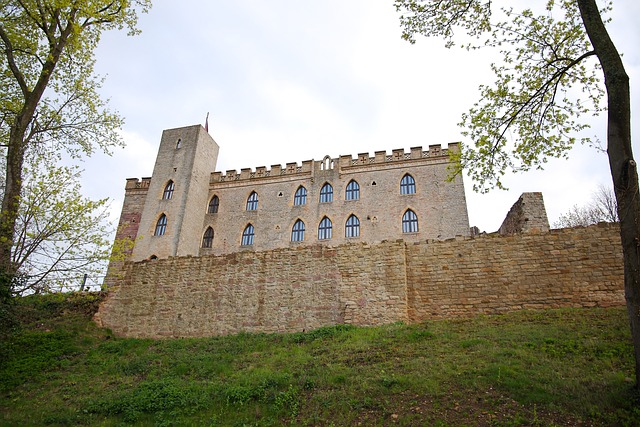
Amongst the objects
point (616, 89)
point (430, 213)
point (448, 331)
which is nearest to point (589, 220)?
point (430, 213)

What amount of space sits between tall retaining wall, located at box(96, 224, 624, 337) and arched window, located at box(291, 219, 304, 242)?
991 cm

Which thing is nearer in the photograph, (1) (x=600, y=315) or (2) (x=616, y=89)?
(2) (x=616, y=89)

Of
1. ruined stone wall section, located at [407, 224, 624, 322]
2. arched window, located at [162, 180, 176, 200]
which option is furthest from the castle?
arched window, located at [162, 180, 176, 200]

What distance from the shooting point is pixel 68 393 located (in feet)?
36.8

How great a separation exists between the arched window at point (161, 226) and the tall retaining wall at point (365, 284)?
868 centimetres

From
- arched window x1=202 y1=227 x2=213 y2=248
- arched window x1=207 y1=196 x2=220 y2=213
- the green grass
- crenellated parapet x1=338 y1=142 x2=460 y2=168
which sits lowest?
the green grass

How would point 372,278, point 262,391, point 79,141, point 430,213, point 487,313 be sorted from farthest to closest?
point 430,213 → point 372,278 → point 487,313 → point 79,141 → point 262,391

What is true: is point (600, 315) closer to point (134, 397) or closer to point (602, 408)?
point (602, 408)

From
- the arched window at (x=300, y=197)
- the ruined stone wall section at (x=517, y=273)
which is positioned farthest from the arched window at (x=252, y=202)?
the ruined stone wall section at (x=517, y=273)

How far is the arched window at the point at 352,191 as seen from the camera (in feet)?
91.8

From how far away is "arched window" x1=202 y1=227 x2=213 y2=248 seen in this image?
29000mm

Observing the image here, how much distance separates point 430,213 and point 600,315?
571 inches

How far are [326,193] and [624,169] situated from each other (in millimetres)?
21654

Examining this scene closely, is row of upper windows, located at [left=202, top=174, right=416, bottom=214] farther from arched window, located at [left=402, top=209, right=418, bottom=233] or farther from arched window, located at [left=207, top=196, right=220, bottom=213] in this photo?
arched window, located at [left=402, top=209, right=418, bottom=233]
